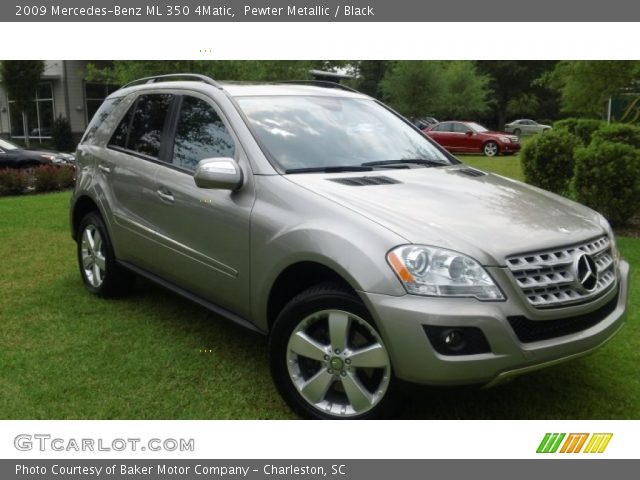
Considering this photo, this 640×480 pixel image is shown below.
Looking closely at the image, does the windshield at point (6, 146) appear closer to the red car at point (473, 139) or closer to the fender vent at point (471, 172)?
the fender vent at point (471, 172)

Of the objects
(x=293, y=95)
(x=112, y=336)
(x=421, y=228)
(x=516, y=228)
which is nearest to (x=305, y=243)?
(x=421, y=228)

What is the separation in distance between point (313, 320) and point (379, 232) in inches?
23.4

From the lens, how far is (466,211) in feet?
10.8

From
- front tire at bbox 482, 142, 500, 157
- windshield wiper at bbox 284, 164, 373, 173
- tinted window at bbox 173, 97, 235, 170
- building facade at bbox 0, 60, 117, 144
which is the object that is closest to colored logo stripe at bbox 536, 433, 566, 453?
windshield wiper at bbox 284, 164, 373, 173

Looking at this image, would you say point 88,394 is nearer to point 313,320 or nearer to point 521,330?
point 313,320

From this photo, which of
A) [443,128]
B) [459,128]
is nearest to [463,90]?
[443,128]

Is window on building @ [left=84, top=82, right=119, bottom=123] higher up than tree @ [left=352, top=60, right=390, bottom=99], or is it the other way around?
tree @ [left=352, top=60, right=390, bottom=99]

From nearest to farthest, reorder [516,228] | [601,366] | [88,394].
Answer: [516,228] → [88,394] → [601,366]

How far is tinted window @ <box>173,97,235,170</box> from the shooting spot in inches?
158

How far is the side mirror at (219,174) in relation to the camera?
3.58 metres

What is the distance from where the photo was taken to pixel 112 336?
4.65 m

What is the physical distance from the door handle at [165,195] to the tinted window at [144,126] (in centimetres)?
35

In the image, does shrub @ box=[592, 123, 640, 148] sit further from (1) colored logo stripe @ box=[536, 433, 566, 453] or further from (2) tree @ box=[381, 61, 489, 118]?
(2) tree @ box=[381, 61, 489, 118]

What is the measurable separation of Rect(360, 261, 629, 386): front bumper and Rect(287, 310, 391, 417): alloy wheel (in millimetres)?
138
